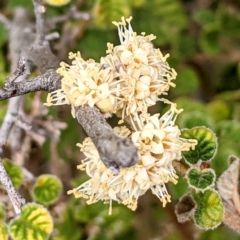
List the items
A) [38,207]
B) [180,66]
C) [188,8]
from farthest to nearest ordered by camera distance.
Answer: [188,8], [180,66], [38,207]

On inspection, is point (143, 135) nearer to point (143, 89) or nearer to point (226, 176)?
point (143, 89)

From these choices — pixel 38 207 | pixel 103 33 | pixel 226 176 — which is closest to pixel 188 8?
pixel 103 33

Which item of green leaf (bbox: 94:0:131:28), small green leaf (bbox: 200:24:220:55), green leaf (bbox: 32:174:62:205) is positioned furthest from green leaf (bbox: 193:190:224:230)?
small green leaf (bbox: 200:24:220:55)

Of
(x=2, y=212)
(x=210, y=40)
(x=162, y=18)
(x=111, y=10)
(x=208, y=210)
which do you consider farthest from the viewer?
(x=162, y=18)

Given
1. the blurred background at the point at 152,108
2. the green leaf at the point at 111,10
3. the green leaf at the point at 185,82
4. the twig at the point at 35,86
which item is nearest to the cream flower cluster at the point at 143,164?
the twig at the point at 35,86

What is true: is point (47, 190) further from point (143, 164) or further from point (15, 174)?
point (143, 164)

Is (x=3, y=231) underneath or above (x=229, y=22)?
underneath

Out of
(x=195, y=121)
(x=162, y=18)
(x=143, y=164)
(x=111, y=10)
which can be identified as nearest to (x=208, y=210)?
(x=143, y=164)
